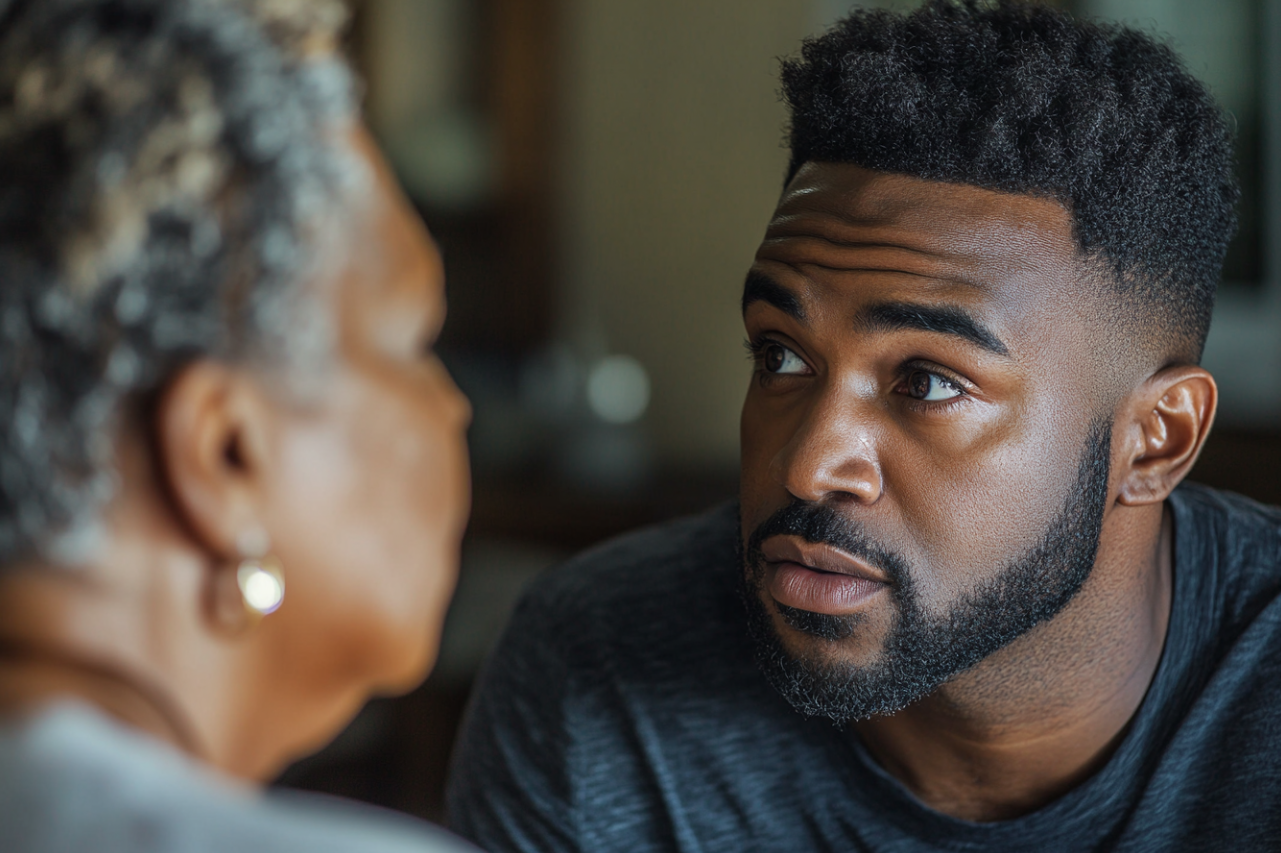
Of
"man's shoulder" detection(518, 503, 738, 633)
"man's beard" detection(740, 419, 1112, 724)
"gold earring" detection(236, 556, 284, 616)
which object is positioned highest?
"gold earring" detection(236, 556, 284, 616)

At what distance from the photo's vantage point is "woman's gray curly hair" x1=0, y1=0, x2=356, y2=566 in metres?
0.61

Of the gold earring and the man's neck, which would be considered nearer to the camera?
the gold earring

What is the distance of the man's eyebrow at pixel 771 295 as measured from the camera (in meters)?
1.20

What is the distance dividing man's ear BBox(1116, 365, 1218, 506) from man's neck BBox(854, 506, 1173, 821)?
0.05 m

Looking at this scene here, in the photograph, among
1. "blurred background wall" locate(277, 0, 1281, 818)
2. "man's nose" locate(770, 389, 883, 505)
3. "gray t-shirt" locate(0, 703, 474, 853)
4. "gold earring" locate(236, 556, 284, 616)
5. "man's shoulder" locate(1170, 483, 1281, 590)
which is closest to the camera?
"gray t-shirt" locate(0, 703, 474, 853)

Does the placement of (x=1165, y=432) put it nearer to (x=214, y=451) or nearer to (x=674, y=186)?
(x=214, y=451)

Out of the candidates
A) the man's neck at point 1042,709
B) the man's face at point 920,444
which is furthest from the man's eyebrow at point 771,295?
the man's neck at point 1042,709

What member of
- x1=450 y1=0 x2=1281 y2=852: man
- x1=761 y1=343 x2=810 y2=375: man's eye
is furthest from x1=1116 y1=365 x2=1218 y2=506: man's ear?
x1=761 y1=343 x2=810 y2=375: man's eye

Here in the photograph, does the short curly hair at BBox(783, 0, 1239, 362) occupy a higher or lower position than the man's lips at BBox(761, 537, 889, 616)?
higher

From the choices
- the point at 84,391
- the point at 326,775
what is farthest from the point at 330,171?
the point at 326,775

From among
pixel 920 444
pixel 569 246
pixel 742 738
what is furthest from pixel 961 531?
pixel 569 246

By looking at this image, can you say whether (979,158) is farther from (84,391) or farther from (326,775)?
(326,775)

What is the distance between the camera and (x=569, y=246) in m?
3.68

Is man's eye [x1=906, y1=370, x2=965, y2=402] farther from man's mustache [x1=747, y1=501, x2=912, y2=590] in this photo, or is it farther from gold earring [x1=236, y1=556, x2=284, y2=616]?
gold earring [x1=236, y1=556, x2=284, y2=616]
